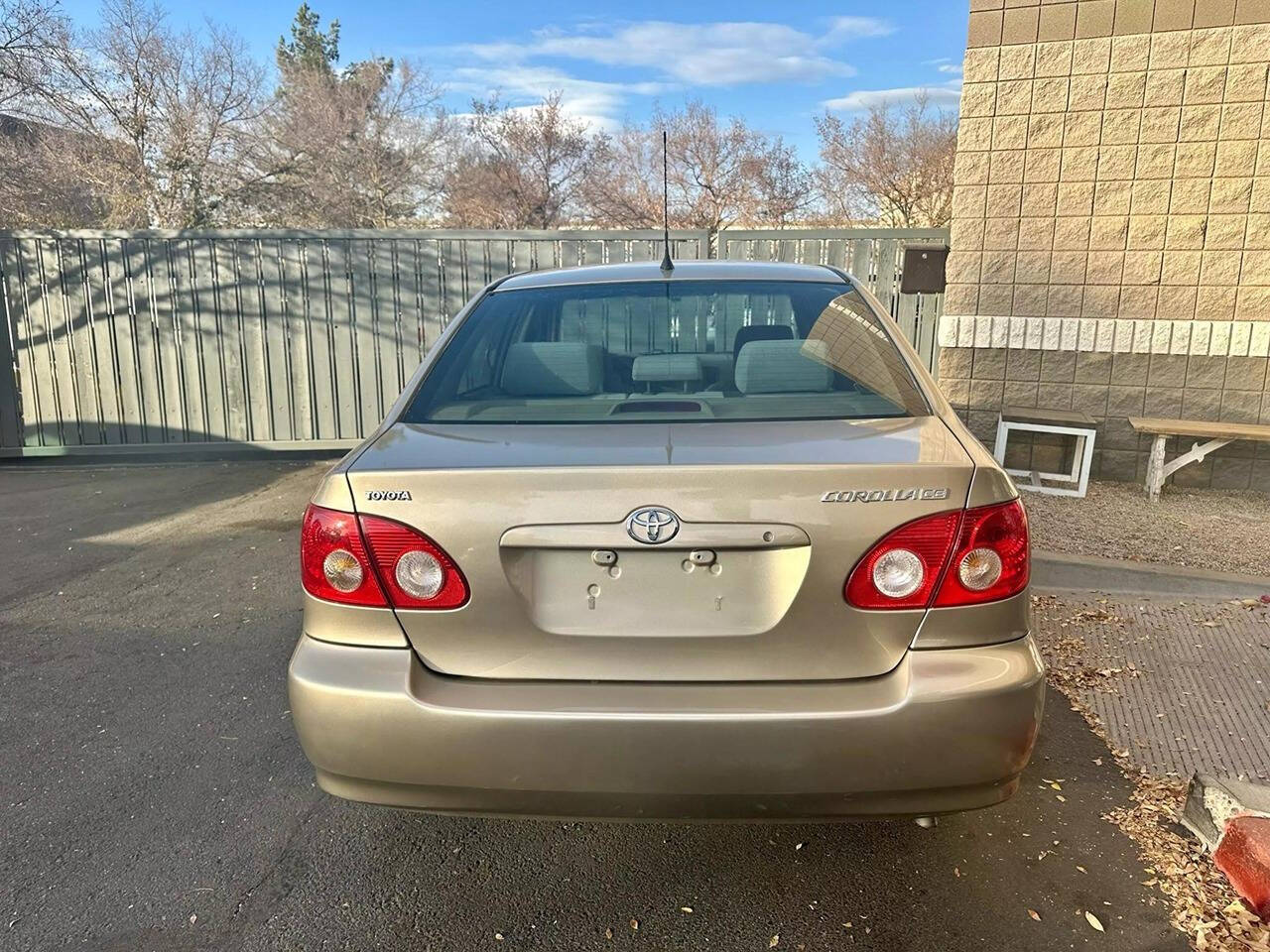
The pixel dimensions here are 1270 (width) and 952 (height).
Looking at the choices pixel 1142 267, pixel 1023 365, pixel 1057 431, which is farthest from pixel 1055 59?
pixel 1057 431

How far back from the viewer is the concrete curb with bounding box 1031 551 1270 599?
15.1 ft

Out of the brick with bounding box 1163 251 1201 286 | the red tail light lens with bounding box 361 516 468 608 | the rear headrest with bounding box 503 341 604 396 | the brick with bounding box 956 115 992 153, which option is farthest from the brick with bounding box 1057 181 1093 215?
the red tail light lens with bounding box 361 516 468 608

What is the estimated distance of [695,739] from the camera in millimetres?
1858

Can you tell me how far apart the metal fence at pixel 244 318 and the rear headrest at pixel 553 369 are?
6.10 meters

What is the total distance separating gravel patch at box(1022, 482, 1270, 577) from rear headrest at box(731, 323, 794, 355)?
326 cm

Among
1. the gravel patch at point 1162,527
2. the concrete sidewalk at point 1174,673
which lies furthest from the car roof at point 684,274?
the gravel patch at point 1162,527

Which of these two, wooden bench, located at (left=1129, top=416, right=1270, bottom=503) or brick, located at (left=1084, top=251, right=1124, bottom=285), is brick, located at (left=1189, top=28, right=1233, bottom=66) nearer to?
brick, located at (left=1084, top=251, right=1124, bottom=285)

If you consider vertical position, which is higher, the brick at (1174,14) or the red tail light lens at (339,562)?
the brick at (1174,14)

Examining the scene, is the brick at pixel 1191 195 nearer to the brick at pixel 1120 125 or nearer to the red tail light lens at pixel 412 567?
the brick at pixel 1120 125

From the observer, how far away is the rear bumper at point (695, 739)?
186cm

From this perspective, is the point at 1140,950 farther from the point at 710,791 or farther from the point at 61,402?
the point at 61,402

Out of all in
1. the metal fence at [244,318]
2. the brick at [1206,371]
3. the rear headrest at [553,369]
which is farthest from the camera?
the metal fence at [244,318]

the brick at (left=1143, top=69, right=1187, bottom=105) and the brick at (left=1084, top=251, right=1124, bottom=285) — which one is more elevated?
the brick at (left=1143, top=69, right=1187, bottom=105)

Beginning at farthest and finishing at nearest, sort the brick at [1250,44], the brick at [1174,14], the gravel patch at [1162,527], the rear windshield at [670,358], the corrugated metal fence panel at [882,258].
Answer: the corrugated metal fence panel at [882,258] < the brick at [1174,14] < the brick at [1250,44] < the gravel patch at [1162,527] < the rear windshield at [670,358]
